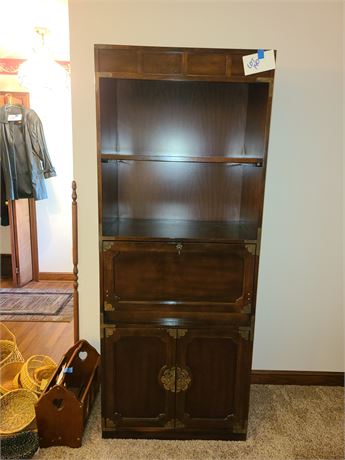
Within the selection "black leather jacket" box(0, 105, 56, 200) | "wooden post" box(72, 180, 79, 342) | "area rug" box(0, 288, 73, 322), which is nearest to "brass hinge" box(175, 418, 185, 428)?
"wooden post" box(72, 180, 79, 342)

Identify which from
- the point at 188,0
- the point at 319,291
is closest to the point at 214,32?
the point at 188,0

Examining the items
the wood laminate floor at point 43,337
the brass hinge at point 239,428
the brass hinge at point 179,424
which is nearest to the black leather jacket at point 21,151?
the wood laminate floor at point 43,337

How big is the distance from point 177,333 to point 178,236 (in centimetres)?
45

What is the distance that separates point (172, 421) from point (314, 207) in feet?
4.52

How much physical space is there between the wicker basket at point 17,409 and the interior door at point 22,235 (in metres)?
2.07

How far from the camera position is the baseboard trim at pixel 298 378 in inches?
78.5

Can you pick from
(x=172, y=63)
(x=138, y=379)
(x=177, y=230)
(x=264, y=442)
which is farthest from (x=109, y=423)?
(x=172, y=63)

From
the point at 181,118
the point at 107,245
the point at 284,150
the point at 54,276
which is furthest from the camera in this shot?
the point at 54,276

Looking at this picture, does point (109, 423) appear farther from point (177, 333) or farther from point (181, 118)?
point (181, 118)

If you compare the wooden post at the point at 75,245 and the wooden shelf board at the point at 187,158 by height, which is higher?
the wooden shelf board at the point at 187,158

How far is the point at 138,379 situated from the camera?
1.50m

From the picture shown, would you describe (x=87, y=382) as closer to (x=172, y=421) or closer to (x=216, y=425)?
(x=172, y=421)

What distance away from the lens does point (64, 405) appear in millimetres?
1463

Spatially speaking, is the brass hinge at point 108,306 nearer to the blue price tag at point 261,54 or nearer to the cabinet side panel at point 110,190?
the cabinet side panel at point 110,190
